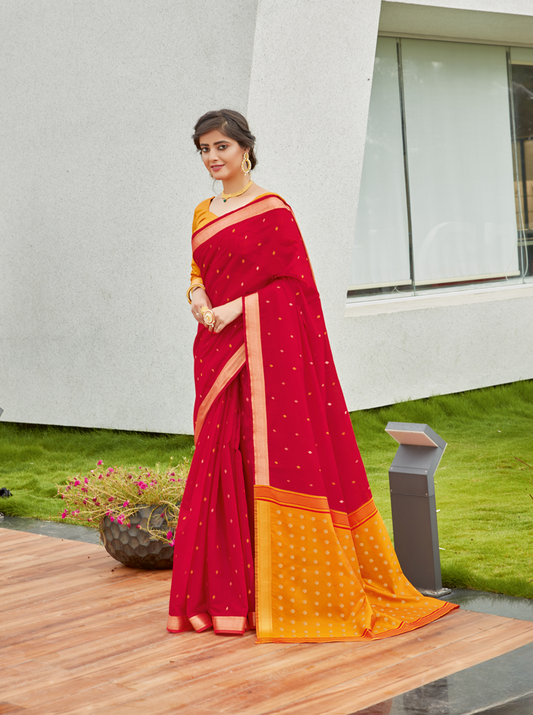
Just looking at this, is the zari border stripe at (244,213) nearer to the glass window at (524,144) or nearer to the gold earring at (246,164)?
the gold earring at (246,164)

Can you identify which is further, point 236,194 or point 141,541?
point 141,541

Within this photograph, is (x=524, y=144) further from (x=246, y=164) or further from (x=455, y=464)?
(x=246, y=164)

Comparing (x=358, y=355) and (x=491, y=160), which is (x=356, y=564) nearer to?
(x=358, y=355)

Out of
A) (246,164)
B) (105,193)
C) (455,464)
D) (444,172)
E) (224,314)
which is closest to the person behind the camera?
(224,314)

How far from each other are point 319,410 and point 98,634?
3.55 ft

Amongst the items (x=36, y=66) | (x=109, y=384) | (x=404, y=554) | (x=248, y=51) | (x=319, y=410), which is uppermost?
(x=36, y=66)

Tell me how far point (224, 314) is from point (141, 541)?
1.18m

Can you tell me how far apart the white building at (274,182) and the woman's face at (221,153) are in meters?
2.74

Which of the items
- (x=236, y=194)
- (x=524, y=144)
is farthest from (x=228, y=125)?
(x=524, y=144)

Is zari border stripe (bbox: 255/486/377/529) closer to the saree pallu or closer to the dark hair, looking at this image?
the saree pallu

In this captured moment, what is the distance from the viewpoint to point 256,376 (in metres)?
3.11

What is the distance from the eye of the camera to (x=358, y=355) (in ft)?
22.5

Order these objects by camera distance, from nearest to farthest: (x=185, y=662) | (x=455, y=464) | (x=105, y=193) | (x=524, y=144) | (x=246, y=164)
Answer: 1. (x=185, y=662)
2. (x=246, y=164)
3. (x=455, y=464)
4. (x=105, y=193)
5. (x=524, y=144)

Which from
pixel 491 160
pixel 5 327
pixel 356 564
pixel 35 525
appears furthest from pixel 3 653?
pixel 491 160
